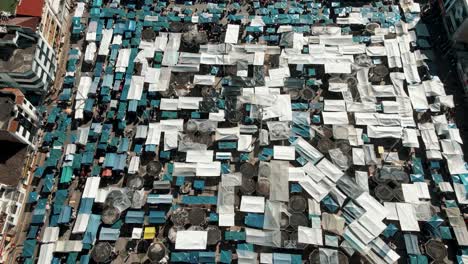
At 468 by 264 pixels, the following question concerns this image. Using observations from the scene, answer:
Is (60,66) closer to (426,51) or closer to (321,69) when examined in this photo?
(321,69)

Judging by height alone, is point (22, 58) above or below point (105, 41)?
below

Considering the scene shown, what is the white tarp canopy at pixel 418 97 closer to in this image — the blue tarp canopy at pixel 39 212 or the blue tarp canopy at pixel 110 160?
the blue tarp canopy at pixel 110 160

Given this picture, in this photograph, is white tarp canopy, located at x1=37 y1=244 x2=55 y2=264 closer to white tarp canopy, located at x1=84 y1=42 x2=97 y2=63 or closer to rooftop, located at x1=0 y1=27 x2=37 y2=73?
rooftop, located at x1=0 y1=27 x2=37 y2=73

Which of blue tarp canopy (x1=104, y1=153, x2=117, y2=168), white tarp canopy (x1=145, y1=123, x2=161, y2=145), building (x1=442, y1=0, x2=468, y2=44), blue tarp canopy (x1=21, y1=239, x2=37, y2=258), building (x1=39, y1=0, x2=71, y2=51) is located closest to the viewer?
blue tarp canopy (x1=21, y1=239, x2=37, y2=258)

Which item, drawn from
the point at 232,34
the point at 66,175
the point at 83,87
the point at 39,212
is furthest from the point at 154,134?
the point at 232,34

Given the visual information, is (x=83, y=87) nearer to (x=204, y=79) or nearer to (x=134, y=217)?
(x=204, y=79)

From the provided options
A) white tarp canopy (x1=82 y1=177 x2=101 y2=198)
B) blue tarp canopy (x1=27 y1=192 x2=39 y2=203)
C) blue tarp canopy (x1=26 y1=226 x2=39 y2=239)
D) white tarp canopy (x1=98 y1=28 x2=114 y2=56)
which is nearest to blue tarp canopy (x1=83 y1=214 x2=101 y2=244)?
white tarp canopy (x1=82 y1=177 x2=101 y2=198)

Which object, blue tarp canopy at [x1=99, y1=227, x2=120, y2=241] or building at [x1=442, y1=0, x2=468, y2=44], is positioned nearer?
blue tarp canopy at [x1=99, y1=227, x2=120, y2=241]
